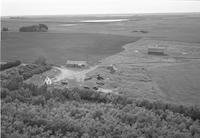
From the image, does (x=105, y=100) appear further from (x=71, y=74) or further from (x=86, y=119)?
(x=71, y=74)

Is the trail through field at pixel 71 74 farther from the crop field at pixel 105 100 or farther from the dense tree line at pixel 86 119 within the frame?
the dense tree line at pixel 86 119

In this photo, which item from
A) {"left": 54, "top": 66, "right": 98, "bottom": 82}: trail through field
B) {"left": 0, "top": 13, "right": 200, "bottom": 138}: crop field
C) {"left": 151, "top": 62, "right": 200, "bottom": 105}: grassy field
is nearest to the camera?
{"left": 0, "top": 13, "right": 200, "bottom": 138}: crop field

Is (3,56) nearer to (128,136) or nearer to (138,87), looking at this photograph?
(138,87)

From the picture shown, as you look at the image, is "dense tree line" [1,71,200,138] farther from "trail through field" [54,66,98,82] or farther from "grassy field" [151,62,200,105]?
"trail through field" [54,66,98,82]

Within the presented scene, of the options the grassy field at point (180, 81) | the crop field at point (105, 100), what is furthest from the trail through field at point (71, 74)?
the grassy field at point (180, 81)

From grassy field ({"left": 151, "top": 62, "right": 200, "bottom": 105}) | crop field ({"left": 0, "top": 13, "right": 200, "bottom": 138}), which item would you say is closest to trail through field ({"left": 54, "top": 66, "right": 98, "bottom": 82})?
→ crop field ({"left": 0, "top": 13, "right": 200, "bottom": 138})

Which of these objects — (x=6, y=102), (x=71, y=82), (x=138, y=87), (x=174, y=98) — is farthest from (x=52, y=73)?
(x=174, y=98)

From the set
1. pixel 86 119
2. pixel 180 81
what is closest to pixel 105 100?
pixel 86 119
